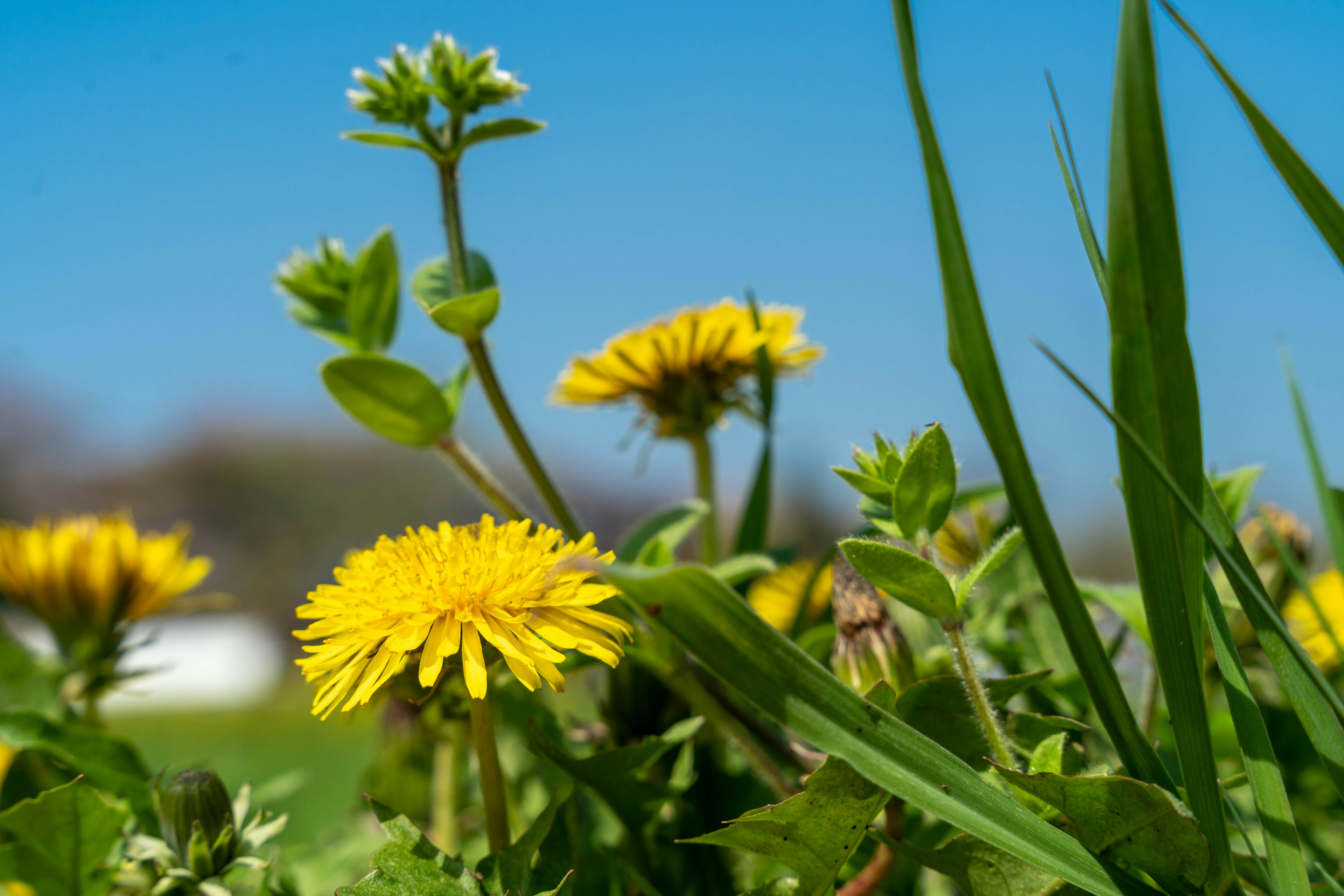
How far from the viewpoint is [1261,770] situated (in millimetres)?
212

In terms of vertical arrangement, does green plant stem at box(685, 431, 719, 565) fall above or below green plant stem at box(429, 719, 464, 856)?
above

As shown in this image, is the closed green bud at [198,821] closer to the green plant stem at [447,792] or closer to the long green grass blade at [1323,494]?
the green plant stem at [447,792]

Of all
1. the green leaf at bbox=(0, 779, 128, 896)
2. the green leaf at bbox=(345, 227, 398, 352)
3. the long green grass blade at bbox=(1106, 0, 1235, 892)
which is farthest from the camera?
the green leaf at bbox=(345, 227, 398, 352)

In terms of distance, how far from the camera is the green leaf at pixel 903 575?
219 millimetres

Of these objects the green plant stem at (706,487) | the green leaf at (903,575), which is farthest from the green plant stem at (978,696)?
the green plant stem at (706,487)

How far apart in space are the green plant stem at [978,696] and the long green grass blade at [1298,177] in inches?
4.9

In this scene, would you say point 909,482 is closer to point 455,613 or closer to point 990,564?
point 990,564

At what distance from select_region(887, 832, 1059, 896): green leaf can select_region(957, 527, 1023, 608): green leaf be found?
0.06m

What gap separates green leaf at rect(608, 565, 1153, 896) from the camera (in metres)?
0.18

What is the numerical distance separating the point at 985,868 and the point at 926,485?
0.10m

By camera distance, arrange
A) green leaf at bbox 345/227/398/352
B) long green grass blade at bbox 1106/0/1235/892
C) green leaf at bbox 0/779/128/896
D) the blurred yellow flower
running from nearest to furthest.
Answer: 1. long green grass blade at bbox 1106/0/1235/892
2. green leaf at bbox 0/779/128/896
3. green leaf at bbox 345/227/398/352
4. the blurred yellow flower

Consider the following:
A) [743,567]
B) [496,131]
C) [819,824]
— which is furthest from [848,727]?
[496,131]

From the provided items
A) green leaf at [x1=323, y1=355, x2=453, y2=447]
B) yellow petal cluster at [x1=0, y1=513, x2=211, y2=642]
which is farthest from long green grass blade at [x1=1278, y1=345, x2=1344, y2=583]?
yellow petal cluster at [x1=0, y1=513, x2=211, y2=642]

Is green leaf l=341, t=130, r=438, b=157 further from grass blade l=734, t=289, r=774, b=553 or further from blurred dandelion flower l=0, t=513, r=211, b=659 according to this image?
blurred dandelion flower l=0, t=513, r=211, b=659
